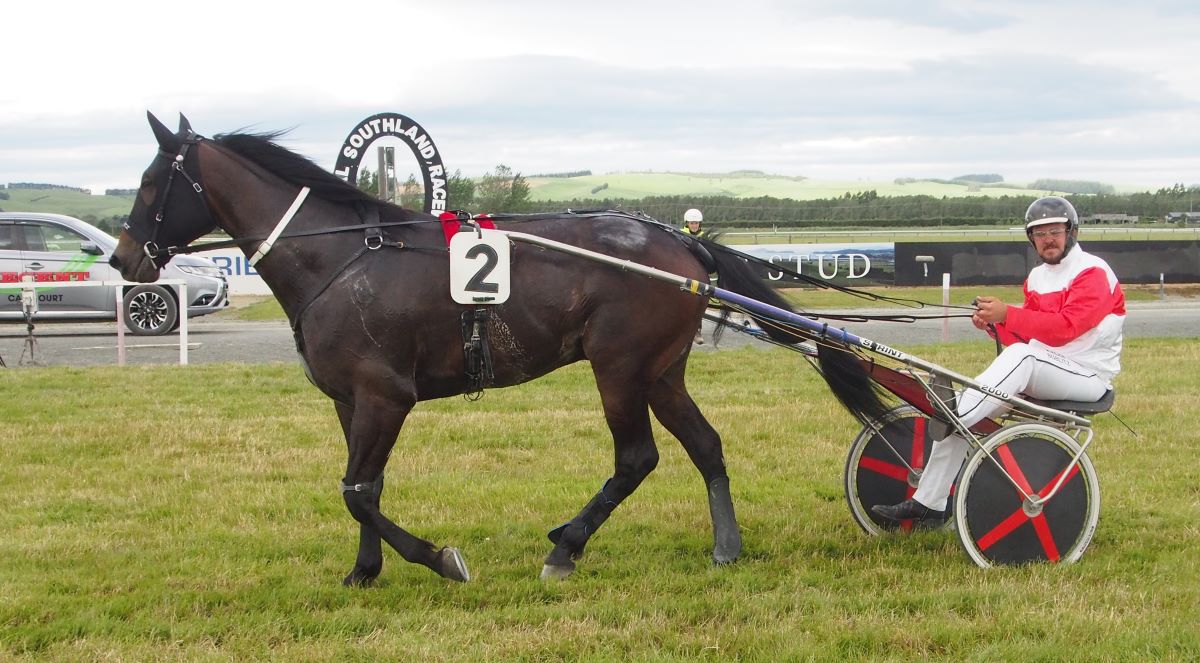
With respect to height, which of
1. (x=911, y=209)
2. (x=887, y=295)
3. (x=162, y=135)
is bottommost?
Result: (x=887, y=295)

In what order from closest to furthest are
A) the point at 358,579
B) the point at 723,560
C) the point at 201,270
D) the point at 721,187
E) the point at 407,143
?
the point at 358,579 → the point at 723,560 → the point at 407,143 → the point at 201,270 → the point at 721,187

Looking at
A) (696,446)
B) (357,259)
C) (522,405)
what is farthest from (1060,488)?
(522,405)

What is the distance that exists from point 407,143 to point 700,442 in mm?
6954

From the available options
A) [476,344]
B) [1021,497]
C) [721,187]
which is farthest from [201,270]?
[721,187]

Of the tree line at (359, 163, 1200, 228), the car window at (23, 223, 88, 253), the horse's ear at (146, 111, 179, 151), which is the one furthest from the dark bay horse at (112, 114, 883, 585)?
the tree line at (359, 163, 1200, 228)

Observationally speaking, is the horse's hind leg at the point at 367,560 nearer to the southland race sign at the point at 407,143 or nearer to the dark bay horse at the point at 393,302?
the dark bay horse at the point at 393,302

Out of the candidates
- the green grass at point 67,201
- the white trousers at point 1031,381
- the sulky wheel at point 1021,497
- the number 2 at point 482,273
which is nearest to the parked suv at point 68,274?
the number 2 at point 482,273

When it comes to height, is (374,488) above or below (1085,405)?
below

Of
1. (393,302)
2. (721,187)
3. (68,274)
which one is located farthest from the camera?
(721,187)

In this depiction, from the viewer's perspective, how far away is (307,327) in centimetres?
488

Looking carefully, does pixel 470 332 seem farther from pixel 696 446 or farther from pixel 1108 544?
pixel 1108 544

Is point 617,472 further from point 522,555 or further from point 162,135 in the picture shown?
point 162,135

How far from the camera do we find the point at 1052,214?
508 centimetres

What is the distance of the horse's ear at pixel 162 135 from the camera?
501cm
